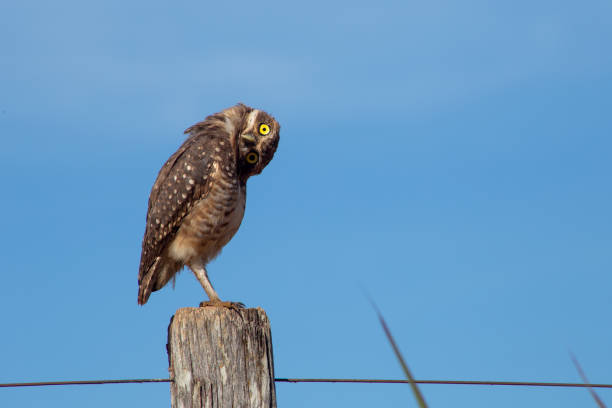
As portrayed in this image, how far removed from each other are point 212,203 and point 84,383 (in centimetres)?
310

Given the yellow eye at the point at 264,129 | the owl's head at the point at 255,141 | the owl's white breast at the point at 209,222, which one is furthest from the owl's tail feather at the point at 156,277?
the yellow eye at the point at 264,129

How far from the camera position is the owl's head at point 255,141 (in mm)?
7426

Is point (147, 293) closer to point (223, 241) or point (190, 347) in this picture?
point (223, 241)

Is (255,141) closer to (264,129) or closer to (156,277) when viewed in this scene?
(264,129)

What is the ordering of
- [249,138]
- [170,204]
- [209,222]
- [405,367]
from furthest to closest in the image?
[249,138], [170,204], [209,222], [405,367]

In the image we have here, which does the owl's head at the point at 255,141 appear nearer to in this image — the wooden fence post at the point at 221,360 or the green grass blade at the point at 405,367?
the wooden fence post at the point at 221,360

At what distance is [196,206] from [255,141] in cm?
104

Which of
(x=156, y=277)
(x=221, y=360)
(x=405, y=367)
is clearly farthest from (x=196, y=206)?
(x=405, y=367)

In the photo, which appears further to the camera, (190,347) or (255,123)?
(255,123)

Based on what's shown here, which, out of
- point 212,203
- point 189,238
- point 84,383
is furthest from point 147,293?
point 84,383

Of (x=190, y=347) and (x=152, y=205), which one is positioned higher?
(x=152, y=205)

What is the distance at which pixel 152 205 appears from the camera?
7.28 metres

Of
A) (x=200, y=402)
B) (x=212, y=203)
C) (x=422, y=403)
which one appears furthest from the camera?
(x=212, y=203)

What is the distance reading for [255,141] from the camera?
24.4 feet
